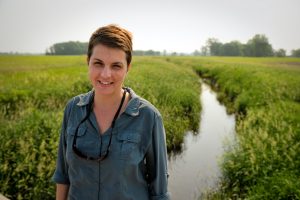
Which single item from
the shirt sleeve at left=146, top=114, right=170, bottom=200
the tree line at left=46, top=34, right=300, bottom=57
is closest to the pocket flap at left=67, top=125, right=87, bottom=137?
the shirt sleeve at left=146, top=114, right=170, bottom=200

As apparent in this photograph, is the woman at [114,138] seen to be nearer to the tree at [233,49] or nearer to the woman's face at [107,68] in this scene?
the woman's face at [107,68]

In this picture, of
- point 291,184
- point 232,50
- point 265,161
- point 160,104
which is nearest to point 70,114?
point 291,184

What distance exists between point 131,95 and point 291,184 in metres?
3.91

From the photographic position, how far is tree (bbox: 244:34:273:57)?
107125mm

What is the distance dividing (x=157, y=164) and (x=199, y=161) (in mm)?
6946

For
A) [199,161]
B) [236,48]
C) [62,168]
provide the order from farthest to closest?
[236,48], [199,161], [62,168]

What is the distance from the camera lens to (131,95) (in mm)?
2102

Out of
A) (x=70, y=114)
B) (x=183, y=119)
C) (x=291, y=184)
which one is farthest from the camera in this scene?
(x=183, y=119)

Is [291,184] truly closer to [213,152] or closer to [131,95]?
[131,95]

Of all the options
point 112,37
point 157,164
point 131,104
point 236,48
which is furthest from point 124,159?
point 236,48

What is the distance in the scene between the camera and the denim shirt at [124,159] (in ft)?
6.21

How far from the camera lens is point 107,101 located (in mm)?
2059

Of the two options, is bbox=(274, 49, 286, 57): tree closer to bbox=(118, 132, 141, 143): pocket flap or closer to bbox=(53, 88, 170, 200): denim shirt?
bbox=(53, 88, 170, 200): denim shirt

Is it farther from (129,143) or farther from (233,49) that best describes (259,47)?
(129,143)
